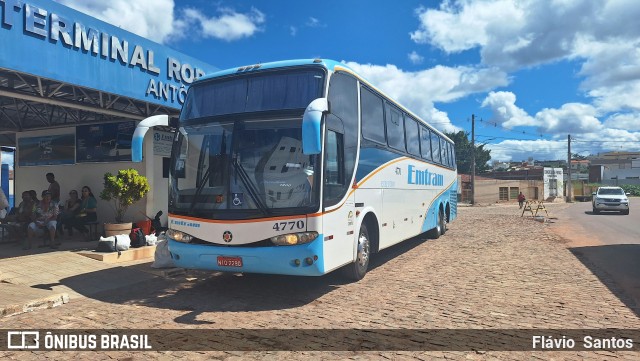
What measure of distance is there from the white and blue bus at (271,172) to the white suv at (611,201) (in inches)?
1016

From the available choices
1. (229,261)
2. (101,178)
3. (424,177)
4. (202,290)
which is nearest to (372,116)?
(229,261)

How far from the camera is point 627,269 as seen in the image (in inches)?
340

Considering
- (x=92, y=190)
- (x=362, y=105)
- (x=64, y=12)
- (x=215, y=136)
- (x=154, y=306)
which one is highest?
(x=64, y=12)

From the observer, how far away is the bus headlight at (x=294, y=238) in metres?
5.88

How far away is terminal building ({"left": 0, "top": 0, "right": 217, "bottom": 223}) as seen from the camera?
27.3 feet

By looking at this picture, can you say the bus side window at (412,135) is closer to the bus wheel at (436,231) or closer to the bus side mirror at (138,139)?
the bus wheel at (436,231)

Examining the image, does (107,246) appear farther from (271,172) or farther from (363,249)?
(363,249)

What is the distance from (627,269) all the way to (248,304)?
767cm

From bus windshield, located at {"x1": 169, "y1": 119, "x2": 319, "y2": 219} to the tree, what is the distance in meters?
80.9

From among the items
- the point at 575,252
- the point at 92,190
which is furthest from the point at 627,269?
the point at 92,190

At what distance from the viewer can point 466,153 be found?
8450 centimetres

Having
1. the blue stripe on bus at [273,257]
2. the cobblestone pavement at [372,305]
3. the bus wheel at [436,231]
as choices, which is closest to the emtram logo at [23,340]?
the cobblestone pavement at [372,305]

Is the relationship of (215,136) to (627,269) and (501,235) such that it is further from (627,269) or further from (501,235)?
(501,235)

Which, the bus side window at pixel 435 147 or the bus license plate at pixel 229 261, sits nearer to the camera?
Answer: the bus license plate at pixel 229 261
